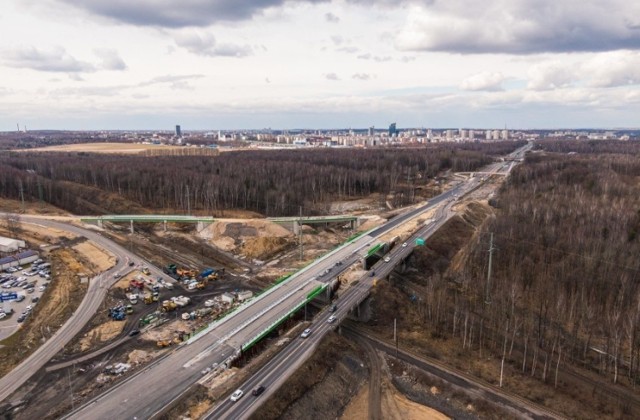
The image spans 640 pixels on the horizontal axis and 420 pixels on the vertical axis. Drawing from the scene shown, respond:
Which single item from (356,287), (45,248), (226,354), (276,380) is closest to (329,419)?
(276,380)

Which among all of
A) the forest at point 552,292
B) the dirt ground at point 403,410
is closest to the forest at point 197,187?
the forest at point 552,292

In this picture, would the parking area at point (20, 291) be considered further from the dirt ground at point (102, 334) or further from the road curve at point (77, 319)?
the dirt ground at point (102, 334)

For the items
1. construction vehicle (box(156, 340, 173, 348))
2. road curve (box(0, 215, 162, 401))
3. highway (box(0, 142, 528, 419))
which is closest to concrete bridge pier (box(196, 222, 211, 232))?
road curve (box(0, 215, 162, 401))

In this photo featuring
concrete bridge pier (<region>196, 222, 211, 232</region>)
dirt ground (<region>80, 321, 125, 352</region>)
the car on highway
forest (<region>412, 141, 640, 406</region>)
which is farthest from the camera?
concrete bridge pier (<region>196, 222, 211, 232</region>)

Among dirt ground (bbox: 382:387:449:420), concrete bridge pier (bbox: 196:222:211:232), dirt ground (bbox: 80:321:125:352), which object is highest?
concrete bridge pier (bbox: 196:222:211:232)

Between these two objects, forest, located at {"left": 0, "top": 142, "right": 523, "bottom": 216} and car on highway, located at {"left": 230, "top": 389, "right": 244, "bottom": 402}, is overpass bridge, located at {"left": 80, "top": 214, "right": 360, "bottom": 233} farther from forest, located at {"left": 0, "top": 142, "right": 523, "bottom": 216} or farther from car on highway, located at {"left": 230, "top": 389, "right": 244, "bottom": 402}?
car on highway, located at {"left": 230, "top": 389, "right": 244, "bottom": 402}

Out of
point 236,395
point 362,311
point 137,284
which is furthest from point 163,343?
point 362,311

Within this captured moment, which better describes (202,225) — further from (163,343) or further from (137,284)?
(163,343)
